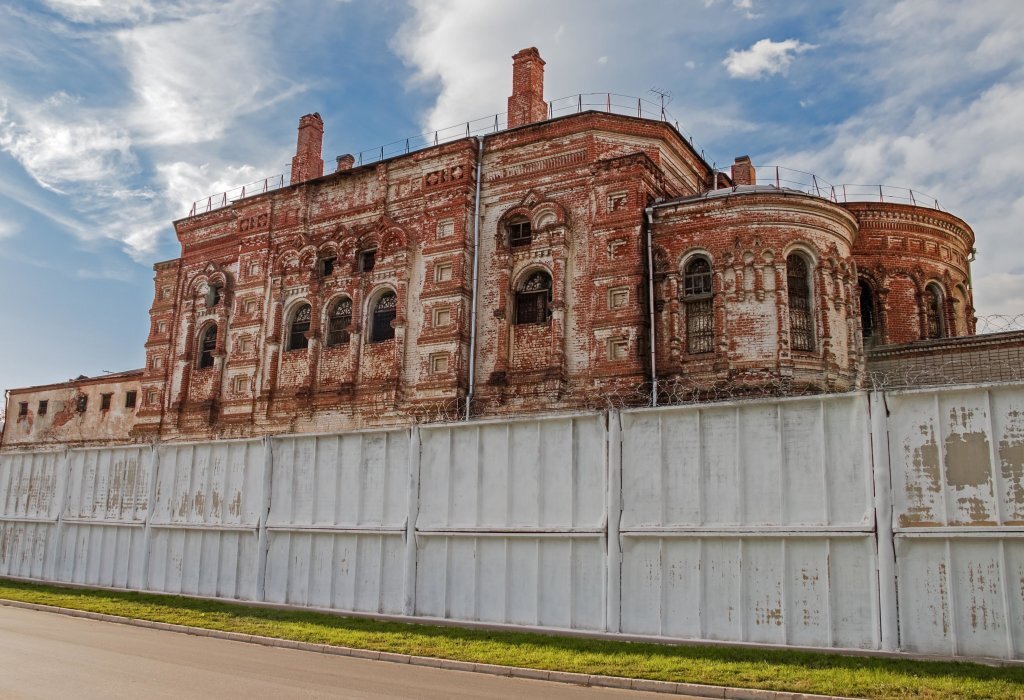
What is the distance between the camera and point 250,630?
12.4m

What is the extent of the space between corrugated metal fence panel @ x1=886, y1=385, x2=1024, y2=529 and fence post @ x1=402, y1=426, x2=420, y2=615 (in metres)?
6.98

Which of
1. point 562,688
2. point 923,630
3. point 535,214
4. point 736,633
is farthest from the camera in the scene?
point 535,214

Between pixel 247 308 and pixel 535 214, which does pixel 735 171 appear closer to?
pixel 535 214

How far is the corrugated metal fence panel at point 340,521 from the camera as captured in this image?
1344 centimetres

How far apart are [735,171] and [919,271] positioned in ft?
22.0

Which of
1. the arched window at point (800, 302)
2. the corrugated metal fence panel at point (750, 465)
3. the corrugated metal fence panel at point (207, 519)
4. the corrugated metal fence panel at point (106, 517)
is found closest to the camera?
the corrugated metal fence panel at point (750, 465)

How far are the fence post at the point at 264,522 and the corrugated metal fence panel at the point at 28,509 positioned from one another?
22.8 ft

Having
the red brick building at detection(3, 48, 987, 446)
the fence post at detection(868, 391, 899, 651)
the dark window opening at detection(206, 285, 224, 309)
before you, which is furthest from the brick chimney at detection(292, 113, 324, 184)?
the fence post at detection(868, 391, 899, 651)

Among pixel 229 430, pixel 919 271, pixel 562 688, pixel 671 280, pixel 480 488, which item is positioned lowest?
pixel 562 688

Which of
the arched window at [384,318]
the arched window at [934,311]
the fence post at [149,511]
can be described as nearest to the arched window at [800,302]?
the arched window at [934,311]

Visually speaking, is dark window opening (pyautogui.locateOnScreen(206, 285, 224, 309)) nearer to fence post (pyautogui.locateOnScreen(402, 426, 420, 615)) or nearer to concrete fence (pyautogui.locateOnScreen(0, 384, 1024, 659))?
concrete fence (pyautogui.locateOnScreen(0, 384, 1024, 659))

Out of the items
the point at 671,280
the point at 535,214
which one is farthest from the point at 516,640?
the point at 535,214

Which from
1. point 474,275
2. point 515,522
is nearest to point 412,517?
point 515,522

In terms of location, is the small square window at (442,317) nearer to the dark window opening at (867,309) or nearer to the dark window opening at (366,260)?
the dark window opening at (366,260)
